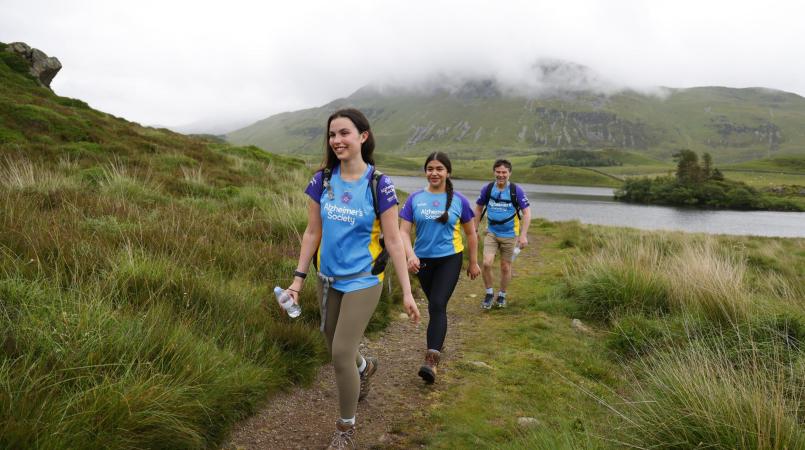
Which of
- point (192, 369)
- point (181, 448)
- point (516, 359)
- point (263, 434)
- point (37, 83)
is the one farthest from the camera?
point (37, 83)

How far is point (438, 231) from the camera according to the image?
534 centimetres

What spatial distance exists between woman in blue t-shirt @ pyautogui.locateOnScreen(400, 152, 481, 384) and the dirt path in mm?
640

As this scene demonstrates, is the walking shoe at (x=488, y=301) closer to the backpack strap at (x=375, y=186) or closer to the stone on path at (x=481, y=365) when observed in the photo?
the stone on path at (x=481, y=365)

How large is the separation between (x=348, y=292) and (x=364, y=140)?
1186 millimetres

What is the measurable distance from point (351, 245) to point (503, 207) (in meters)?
4.96

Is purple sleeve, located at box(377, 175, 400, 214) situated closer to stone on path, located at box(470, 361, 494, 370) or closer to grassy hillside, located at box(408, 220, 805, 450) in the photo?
grassy hillside, located at box(408, 220, 805, 450)

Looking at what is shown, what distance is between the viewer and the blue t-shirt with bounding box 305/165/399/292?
3.29m

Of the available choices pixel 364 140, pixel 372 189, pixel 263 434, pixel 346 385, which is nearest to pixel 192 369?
pixel 263 434

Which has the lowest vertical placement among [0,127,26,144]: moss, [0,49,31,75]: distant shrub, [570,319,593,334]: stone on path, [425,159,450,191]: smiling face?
[570,319,593,334]: stone on path

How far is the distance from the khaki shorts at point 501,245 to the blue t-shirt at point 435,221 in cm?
242

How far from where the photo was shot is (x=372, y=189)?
10.9 feet

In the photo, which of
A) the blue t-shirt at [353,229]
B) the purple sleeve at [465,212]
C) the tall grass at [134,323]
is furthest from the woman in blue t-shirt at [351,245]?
the purple sleeve at [465,212]

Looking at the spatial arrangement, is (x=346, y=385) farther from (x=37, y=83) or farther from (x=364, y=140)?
(x=37, y=83)

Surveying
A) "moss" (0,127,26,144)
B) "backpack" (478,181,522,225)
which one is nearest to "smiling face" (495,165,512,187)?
"backpack" (478,181,522,225)
